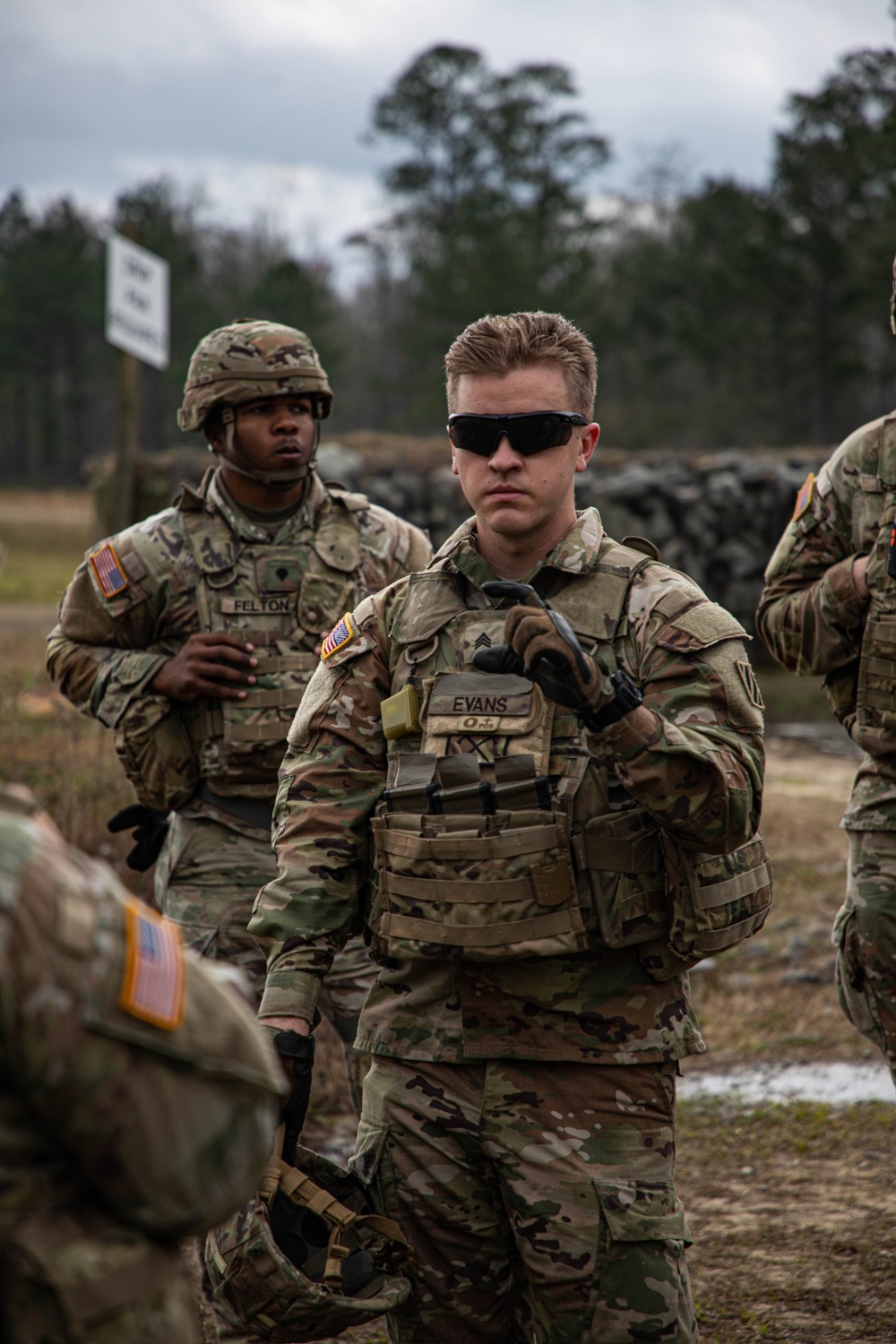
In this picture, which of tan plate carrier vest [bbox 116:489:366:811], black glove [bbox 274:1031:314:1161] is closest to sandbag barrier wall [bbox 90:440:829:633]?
tan plate carrier vest [bbox 116:489:366:811]

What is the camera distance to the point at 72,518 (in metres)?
36.2

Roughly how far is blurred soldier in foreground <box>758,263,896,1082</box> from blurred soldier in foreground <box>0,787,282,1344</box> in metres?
2.56

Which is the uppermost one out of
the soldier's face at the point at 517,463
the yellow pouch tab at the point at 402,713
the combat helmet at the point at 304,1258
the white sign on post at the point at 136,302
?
the white sign on post at the point at 136,302

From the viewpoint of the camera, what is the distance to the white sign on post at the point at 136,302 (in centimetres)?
656

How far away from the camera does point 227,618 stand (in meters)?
4.31

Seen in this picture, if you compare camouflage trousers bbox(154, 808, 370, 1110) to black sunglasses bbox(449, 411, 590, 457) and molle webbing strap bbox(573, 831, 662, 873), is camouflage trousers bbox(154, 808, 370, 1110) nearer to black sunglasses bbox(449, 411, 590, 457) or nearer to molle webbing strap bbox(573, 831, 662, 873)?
molle webbing strap bbox(573, 831, 662, 873)

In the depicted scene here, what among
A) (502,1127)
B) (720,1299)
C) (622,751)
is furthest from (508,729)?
(720,1299)

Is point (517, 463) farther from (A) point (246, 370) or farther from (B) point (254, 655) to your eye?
(A) point (246, 370)

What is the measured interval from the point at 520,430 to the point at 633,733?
25.7 inches

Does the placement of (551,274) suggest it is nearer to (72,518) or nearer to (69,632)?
(72,518)

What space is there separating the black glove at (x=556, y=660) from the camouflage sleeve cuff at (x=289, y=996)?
27.9 inches

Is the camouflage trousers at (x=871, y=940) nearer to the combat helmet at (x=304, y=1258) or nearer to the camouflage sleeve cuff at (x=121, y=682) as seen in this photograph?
the combat helmet at (x=304, y=1258)

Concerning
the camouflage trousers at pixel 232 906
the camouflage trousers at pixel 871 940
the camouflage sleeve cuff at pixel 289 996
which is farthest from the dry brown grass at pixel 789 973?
the camouflage sleeve cuff at pixel 289 996

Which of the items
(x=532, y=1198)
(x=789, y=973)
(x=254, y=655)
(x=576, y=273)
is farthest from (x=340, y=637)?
(x=576, y=273)
